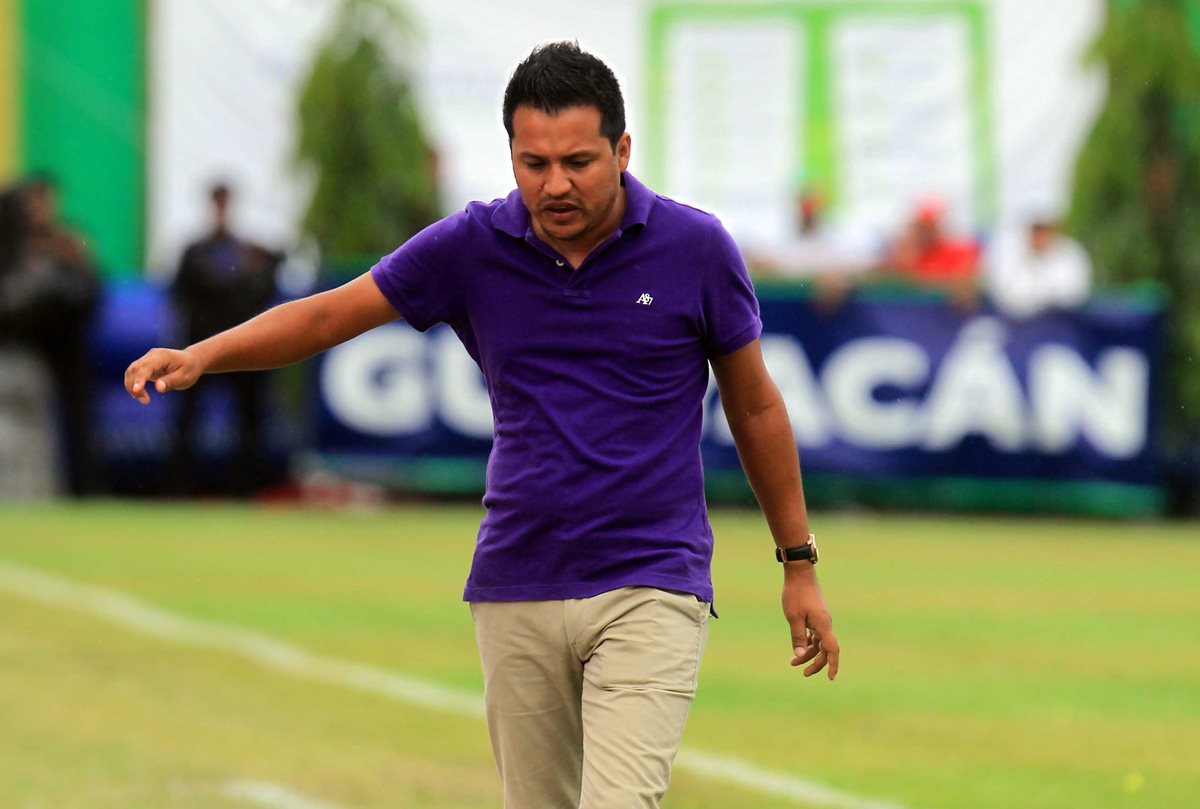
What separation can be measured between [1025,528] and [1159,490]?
1315 mm

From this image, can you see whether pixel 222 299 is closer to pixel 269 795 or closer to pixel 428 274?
pixel 269 795

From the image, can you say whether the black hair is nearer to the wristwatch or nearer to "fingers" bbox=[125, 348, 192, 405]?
"fingers" bbox=[125, 348, 192, 405]

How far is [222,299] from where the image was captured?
18.9 meters

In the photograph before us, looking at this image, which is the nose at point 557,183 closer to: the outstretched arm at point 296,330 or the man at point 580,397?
the man at point 580,397

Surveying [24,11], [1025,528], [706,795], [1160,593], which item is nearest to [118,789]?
[706,795]

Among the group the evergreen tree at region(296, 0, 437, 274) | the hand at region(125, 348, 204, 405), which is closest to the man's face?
the hand at region(125, 348, 204, 405)

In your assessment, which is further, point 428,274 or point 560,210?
point 428,274

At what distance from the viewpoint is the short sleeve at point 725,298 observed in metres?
4.96

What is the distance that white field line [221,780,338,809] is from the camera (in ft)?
24.2

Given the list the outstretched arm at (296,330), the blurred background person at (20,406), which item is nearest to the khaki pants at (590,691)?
the outstretched arm at (296,330)

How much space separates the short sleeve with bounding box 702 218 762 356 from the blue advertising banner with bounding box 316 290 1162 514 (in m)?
13.3

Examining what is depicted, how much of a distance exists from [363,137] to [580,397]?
677 inches

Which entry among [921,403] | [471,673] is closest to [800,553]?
[471,673]

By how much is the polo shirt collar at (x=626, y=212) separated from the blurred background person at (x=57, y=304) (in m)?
14.5
